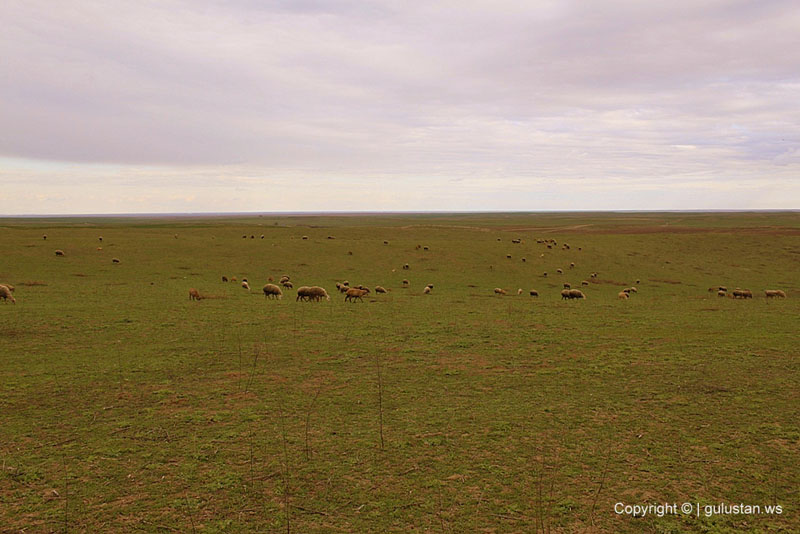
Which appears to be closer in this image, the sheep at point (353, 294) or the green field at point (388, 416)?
the green field at point (388, 416)

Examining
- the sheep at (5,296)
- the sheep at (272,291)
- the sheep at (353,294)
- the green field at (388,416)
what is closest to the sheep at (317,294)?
the sheep at (353,294)

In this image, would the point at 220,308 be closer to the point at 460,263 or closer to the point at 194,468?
the point at 194,468

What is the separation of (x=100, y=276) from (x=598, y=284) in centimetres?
4201

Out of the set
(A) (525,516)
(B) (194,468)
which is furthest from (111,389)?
(A) (525,516)

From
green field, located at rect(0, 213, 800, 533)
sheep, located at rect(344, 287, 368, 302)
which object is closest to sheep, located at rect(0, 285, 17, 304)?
green field, located at rect(0, 213, 800, 533)

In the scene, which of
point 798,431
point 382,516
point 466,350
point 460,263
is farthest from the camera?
point 460,263

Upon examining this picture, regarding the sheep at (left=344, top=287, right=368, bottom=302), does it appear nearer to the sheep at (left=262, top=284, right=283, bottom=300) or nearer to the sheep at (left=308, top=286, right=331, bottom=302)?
the sheep at (left=308, top=286, right=331, bottom=302)

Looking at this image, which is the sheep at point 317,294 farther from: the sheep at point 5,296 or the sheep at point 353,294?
the sheep at point 5,296

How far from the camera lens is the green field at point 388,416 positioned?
7.69 m

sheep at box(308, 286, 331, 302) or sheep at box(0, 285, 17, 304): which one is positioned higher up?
sheep at box(0, 285, 17, 304)

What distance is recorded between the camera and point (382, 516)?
745cm

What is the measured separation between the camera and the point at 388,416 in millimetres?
11469

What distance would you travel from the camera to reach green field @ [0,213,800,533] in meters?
7.69

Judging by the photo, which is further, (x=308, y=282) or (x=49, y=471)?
(x=308, y=282)
